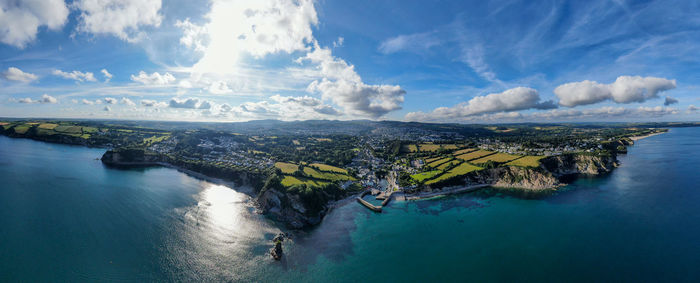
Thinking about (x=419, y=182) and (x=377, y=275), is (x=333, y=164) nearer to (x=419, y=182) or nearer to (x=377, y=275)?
(x=419, y=182)

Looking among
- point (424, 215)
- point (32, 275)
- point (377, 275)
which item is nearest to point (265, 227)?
point (377, 275)

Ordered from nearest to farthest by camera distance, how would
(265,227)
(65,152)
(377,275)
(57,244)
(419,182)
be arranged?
(377,275) → (57,244) → (265,227) → (419,182) → (65,152)

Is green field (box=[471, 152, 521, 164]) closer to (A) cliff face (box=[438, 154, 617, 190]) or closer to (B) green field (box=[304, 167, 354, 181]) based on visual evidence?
(A) cliff face (box=[438, 154, 617, 190])

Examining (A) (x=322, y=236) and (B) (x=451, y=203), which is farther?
(B) (x=451, y=203)

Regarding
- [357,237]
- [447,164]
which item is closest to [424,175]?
[447,164]

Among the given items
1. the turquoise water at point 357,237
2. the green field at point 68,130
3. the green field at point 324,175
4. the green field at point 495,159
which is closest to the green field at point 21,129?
the green field at point 68,130

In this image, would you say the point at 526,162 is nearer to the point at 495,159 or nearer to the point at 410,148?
the point at 495,159
